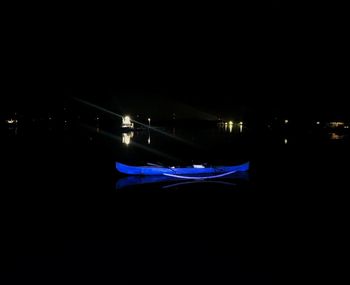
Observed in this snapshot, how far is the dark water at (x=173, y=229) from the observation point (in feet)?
28.3

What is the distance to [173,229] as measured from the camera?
12.1 metres

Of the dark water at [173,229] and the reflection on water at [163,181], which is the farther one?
the reflection on water at [163,181]

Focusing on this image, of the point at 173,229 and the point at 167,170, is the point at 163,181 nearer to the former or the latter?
the point at 167,170

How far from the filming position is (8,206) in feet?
51.2

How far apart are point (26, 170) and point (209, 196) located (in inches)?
665

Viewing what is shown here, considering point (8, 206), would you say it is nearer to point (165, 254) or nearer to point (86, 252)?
point (86, 252)

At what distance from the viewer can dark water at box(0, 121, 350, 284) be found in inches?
340

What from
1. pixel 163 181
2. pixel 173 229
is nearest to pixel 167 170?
pixel 163 181

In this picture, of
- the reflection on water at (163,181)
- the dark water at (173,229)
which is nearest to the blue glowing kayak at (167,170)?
the reflection on water at (163,181)

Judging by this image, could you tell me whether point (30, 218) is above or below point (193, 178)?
below

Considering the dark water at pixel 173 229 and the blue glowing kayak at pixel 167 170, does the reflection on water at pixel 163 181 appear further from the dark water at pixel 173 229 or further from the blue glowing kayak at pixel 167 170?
the blue glowing kayak at pixel 167 170

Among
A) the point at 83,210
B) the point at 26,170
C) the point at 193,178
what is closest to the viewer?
the point at 83,210

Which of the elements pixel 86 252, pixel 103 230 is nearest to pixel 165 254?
pixel 86 252

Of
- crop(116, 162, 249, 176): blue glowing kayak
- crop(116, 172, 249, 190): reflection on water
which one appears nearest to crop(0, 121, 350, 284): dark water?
crop(116, 172, 249, 190): reflection on water
